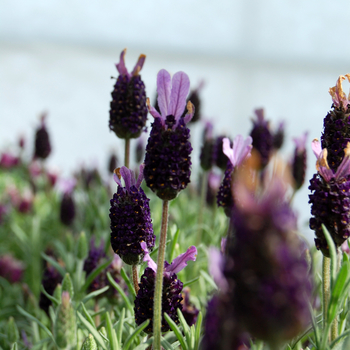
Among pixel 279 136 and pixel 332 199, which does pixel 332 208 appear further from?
pixel 279 136

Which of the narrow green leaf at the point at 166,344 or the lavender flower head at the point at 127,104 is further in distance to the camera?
the lavender flower head at the point at 127,104

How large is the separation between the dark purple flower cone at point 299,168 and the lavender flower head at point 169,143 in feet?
2.70

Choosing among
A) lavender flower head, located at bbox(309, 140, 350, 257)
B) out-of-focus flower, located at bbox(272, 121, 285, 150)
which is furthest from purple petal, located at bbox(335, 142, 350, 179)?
out-of-focus flower, located at bbox(272, 121, 285, 150)

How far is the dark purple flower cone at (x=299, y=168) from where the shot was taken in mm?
1380

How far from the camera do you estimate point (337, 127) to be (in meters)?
0.77

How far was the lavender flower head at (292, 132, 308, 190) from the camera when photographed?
1381 millimetres

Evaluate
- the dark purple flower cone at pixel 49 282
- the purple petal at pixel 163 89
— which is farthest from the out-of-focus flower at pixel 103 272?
the purple petal at pixel 163 89

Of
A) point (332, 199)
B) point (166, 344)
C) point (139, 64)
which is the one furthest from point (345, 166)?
point (139, 64)

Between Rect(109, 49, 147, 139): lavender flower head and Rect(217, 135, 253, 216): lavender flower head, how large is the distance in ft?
1.00

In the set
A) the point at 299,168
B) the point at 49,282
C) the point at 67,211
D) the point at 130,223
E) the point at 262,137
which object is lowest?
the point at 49,282

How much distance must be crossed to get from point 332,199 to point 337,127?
0.54ft

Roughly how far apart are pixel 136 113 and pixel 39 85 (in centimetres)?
534

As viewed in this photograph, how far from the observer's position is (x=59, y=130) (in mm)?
6102

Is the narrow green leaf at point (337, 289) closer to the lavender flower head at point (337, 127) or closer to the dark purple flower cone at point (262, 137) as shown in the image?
the lavender flower head at point (337, 127)
